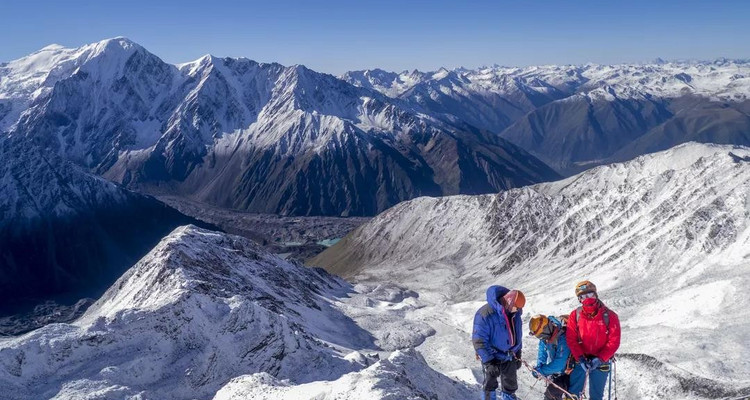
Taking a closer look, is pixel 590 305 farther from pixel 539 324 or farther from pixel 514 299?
pixel 514 299

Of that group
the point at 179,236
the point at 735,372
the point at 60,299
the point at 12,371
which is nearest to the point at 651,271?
the point at 735,372

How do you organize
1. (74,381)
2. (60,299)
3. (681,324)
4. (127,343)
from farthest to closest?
1. (60,299)
2. (681,324)
3. (127,343)
4. (74,381)

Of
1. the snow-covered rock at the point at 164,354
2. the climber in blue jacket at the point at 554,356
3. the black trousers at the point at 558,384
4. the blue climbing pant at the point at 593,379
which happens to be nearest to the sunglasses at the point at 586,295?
the climber in blue jacket at the point at 554,356

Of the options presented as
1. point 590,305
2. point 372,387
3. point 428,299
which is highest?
point 590,305

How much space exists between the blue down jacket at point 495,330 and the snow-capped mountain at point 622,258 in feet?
99.5

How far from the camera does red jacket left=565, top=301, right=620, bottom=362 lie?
20.1m

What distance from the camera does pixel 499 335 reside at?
21188 mm

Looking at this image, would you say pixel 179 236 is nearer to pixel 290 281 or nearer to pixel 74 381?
pixel 290 281

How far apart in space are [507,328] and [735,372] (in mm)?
51683

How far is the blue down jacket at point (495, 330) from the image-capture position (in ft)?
69.1

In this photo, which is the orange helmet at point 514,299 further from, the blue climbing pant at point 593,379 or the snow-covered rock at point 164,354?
the snow-covered rock at point 164,354

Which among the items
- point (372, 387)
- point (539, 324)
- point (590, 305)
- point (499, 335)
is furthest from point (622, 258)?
point (539, 324)

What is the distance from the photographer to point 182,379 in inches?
1674

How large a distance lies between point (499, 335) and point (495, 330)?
0.27 meters
